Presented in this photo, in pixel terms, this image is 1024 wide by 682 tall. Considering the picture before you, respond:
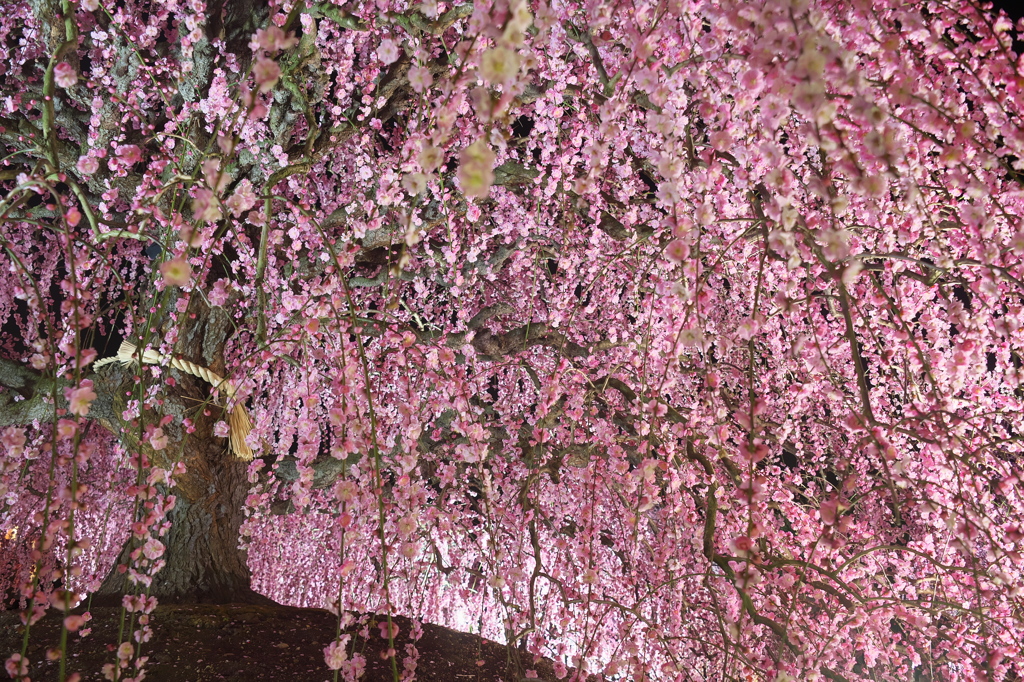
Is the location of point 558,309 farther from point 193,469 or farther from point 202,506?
point 202,506

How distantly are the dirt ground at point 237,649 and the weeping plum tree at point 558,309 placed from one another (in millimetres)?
456

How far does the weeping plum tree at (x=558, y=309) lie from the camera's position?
151cm

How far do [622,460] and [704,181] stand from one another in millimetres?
1238

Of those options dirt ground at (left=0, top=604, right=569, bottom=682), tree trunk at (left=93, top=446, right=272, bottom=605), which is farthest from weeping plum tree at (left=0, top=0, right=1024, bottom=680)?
dirt ground at (left=0, top=604, right=569, bottom=682)

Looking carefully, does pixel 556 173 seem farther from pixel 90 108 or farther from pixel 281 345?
pixel 90 108

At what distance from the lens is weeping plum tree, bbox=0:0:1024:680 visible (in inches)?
59.4

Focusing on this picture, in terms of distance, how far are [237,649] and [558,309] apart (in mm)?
2640

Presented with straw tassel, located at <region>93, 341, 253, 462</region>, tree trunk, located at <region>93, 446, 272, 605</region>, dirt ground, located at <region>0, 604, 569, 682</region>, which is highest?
straw tassel, located at <region>93, 341, 253, 462</region>

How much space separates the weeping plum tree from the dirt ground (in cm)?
46

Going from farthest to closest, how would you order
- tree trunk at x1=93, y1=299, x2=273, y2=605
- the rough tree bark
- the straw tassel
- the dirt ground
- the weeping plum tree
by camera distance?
tree trunk at x1=93, y1=299, x2=273, y2=605
the rough tree bark
the straw tassel
the dirt ground
the weeping plum tree

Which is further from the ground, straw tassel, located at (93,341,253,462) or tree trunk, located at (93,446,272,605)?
straw tassel, located at (93,341,253,462)

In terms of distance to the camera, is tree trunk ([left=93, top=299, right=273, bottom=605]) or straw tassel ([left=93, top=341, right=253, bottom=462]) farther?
tree trunk ([left=93, top=299, right=273, bottom=605])

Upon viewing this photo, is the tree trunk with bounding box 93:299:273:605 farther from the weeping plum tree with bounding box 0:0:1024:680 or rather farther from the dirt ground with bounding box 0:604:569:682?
the dirt ground with bounding box 0:604:569:682

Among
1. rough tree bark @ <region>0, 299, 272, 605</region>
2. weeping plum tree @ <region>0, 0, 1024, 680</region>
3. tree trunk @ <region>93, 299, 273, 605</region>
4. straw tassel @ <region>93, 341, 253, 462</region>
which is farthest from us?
tree trunk @ <region>93, 299, 273, 605</region>
